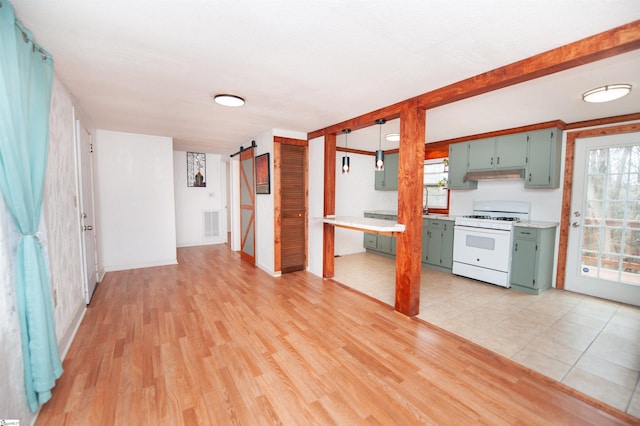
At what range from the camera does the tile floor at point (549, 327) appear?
2004mm

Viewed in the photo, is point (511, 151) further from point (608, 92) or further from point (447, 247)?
point (447, 247)

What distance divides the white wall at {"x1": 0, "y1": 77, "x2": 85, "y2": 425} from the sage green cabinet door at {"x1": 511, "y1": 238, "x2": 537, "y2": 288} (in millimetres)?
5071

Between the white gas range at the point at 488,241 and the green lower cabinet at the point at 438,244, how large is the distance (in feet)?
0.42

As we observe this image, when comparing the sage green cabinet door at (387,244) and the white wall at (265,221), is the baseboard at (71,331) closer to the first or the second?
the white wall at (265,221)

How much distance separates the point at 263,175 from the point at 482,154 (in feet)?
12.3

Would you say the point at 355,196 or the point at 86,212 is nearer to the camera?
the point at 86,212

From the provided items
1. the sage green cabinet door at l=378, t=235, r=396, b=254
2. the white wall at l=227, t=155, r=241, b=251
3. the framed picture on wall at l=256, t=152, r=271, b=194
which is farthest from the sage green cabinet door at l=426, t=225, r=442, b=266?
the white wall at l=227, t=155, r=241, b=251

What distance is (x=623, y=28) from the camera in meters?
1.57

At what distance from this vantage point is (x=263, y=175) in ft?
14.7

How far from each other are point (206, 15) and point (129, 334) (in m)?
2.81

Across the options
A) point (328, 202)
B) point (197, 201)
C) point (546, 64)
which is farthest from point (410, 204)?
point (197, 201)

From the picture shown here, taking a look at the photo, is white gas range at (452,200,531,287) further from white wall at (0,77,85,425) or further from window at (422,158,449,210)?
white wall at (0,77,85,425)

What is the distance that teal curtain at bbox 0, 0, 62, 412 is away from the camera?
1.40 meters

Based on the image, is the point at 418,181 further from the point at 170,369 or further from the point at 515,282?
the point at 170,369
